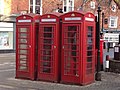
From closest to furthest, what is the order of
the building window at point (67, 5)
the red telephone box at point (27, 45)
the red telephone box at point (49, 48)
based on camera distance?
the red telephone box at point (49, 48) < the red telephone box at point (27, 45) < the building window at point (67, 5)

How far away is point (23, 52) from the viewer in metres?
12.7

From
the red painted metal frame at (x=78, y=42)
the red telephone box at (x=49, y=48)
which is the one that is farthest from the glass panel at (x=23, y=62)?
the red painted metal frame at (x=78, y=42)

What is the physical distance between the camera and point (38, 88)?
10.9m

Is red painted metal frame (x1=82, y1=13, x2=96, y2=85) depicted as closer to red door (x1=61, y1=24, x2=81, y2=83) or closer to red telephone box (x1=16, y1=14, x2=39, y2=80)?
red door (x1=61, y1=24, x2=81, y2=83)

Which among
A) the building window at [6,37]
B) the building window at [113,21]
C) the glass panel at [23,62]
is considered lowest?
the glass panel at [23,62]

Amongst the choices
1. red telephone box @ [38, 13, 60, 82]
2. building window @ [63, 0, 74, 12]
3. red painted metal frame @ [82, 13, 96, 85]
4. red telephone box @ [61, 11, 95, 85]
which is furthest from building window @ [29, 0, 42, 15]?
red telephone box @ [61, 11, 95, 85]

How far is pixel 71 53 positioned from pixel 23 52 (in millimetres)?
2073

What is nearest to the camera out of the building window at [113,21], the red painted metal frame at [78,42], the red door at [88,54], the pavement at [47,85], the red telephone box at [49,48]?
the pavement at [47,85]

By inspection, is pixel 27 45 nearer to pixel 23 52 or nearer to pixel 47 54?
pixel 23 52

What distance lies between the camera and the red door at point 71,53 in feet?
37.4

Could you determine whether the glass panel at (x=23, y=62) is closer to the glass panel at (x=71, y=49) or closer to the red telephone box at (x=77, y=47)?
the red telephone box at (x=77, y=47)

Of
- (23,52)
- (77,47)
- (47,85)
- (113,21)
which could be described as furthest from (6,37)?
(77,47)

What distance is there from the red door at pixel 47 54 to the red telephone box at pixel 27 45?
0.28 m

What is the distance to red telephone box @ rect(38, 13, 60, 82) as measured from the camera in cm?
1185
